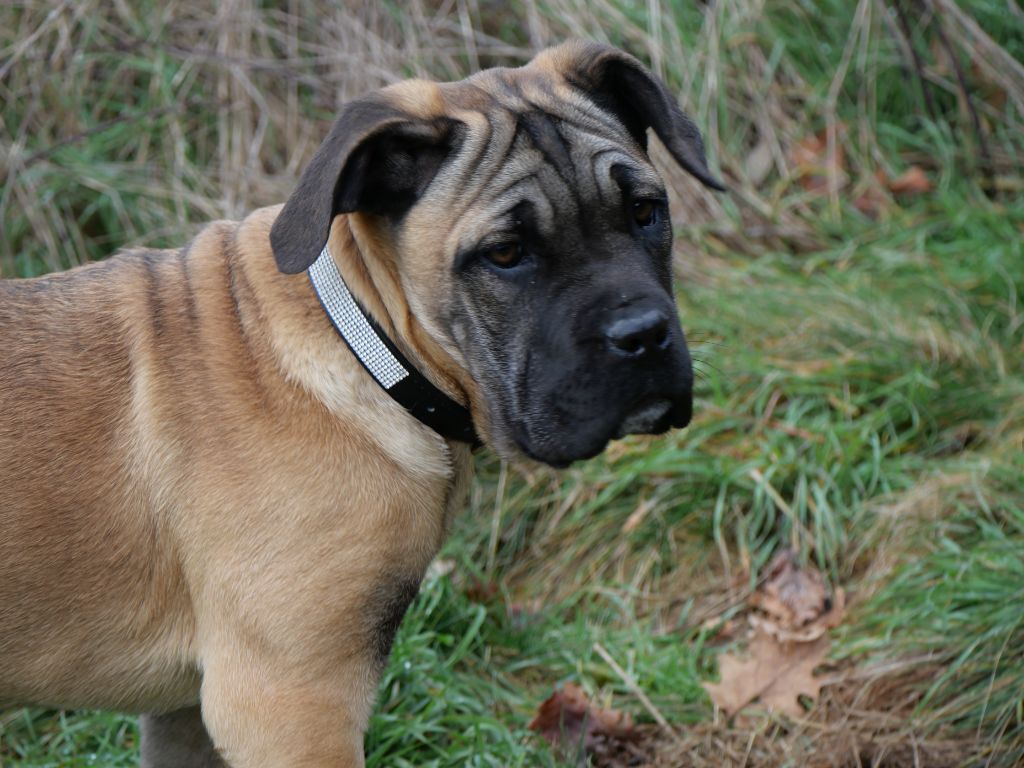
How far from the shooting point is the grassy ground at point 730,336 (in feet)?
14.1

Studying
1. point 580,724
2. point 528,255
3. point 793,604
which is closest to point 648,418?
point 528,255

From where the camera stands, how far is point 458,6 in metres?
6.99

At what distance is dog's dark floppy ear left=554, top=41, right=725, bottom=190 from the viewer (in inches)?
140

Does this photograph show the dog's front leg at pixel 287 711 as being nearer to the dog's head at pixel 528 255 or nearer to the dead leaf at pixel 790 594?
the dog's head at pixel 528 255

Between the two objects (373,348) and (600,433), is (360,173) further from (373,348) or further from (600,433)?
(600,433)

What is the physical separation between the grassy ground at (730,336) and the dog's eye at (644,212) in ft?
4.37

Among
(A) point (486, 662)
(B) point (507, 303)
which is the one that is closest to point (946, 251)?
(A) point (486, 662)

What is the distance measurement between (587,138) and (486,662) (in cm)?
227

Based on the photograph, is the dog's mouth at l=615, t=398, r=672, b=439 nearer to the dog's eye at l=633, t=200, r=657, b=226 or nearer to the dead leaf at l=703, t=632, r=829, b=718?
the dog's eye at l=633, t=200, r=657, b=226

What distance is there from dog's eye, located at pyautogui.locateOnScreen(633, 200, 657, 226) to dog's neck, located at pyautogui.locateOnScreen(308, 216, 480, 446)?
675 millimetres

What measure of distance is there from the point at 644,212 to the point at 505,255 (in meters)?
0.43

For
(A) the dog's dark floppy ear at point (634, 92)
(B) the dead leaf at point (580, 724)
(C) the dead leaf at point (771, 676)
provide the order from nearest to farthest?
(A) the dog's dark floppy ear at point (634, 92) → (B) the dead leaf at point (580, 724) → (C) the dead leaf at point (771, 676)

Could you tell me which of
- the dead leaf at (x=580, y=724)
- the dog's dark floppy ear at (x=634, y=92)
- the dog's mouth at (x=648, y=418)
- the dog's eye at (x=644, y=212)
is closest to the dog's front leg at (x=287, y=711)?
the dog's mouth at (x=648, y=418)

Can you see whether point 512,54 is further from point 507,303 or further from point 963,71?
point 507,303
